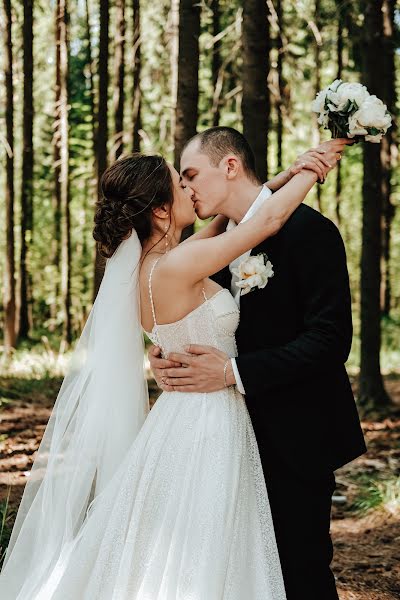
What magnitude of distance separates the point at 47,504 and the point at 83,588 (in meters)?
0.54

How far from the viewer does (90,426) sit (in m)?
3.94

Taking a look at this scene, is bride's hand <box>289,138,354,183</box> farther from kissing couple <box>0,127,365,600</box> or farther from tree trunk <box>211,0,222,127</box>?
tree trunk <box>211,0,222,127</box>

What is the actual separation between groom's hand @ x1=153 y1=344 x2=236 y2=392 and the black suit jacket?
0.32 ft

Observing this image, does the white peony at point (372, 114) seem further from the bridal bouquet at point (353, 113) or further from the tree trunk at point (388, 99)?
the tree trunk at point (388, 99)

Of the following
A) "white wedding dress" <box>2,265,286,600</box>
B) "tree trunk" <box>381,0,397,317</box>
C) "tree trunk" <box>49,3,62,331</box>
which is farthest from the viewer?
"tree trunk" <box>49,3,62,331</box>

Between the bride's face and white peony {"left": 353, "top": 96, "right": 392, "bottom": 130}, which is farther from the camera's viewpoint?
the bride's face

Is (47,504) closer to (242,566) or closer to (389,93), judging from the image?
(242,566)

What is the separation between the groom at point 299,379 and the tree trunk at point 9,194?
358 inches

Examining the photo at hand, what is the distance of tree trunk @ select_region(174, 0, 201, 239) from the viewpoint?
21.9ft

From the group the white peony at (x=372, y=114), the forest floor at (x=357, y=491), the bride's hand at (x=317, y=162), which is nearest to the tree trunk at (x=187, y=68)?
the forest floor at (x=357, y=491)

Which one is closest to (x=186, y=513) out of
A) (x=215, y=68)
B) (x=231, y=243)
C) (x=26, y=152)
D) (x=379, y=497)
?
(x=231, y=243)

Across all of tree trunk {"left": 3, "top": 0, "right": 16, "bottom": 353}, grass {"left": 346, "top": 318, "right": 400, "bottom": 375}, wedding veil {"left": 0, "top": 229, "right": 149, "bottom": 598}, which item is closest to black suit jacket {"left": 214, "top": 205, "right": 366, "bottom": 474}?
wedding veil {"left": 0, "top": 229, "right": 149, "bottom": 598}

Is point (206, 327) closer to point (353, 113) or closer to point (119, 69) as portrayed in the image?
point (353, 113)

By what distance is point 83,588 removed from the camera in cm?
354
